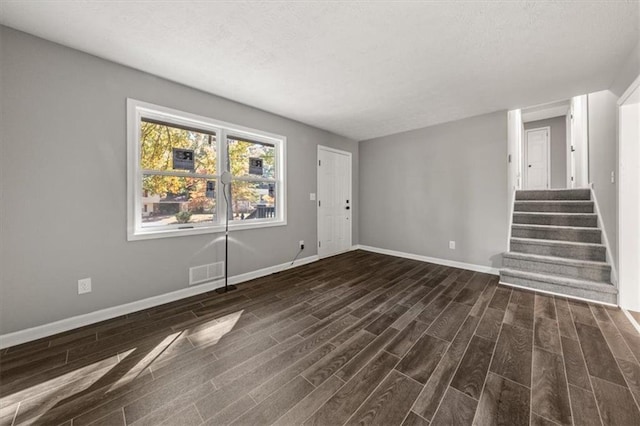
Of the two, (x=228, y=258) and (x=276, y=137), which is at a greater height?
(x=276, y=137)

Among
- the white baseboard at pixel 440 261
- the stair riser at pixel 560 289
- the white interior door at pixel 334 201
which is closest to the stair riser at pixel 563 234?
the white baseboard at pixel 440 261

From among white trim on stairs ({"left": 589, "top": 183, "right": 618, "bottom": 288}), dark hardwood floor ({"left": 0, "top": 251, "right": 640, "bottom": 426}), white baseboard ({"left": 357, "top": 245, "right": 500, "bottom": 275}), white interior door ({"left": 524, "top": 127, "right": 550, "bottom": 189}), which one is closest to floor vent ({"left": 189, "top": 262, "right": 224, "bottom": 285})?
dark hardwood floor ({"left": 0, "top": 251, "right": 640, "bottom": 426})

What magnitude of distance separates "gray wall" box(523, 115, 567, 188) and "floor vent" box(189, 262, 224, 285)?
7828 mm

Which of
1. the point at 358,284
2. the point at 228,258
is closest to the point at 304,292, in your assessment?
the point at 358,284

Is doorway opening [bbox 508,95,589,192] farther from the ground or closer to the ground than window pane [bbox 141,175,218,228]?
farther from the ground

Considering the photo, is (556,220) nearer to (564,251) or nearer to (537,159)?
(564,251)

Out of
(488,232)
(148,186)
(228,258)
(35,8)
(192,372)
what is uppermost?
(35,8)

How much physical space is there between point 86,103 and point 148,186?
906 millimetres

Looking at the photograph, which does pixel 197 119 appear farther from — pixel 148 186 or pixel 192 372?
pixel 192 372

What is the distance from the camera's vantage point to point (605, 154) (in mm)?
2916

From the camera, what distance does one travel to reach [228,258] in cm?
328

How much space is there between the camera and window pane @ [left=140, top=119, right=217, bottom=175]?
2.66m

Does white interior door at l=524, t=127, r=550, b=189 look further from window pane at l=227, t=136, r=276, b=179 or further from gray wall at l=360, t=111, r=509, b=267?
window pane at l=227, t=136, r=276, b=179

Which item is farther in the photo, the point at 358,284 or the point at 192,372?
the point at 358,284
